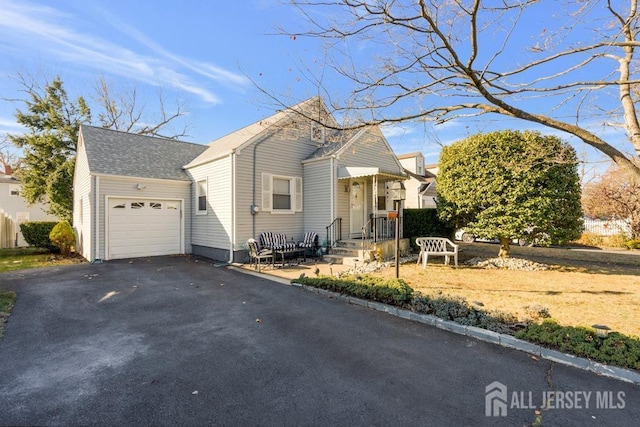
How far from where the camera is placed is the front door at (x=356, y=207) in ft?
41.2

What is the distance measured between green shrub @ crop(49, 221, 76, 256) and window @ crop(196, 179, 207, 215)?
17.4ft

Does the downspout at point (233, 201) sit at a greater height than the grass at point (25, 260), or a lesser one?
greater

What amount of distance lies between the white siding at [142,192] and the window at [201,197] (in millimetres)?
625

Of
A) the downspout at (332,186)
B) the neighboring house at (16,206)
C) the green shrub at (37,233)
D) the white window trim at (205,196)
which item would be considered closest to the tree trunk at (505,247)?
the downspout at (332,186)

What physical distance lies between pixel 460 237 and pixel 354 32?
54.3 ft

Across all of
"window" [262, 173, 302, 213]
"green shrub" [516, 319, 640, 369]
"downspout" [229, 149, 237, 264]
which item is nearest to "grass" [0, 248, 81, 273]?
"downspout" [229, 149, 237, 264]

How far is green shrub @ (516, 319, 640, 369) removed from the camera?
3479 millimetres

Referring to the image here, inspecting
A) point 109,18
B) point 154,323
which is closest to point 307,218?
point 154,323

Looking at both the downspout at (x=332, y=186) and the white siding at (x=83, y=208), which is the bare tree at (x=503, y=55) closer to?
the downspout at (x=332, y=186)

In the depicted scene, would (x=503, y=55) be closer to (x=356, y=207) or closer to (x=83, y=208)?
(x=356, y=207)

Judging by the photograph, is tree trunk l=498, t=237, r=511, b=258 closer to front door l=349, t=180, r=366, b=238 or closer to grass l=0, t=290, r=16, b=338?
front door l=349, t=180, r=366, b=238

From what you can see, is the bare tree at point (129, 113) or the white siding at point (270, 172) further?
the bare tree at point (129, 113)

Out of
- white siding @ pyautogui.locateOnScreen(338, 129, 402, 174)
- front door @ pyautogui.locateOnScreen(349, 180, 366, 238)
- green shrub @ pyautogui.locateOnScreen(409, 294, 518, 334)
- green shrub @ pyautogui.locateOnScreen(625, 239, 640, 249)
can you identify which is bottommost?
green shrub @ pyautogui.locateOnScreen(409, 294, 518, 334)

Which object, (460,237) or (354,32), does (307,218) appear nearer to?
(354,32)
